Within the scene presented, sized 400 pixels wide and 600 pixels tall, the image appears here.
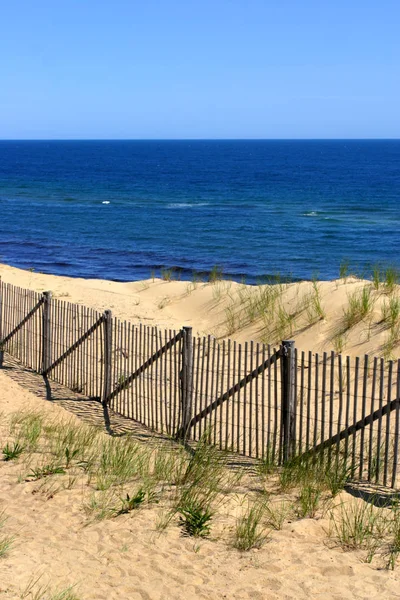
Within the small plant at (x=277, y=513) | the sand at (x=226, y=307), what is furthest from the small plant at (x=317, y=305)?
the small plant at (x=277, y=513)

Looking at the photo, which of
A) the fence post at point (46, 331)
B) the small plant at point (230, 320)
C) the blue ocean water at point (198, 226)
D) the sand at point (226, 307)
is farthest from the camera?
the blue ocean water at point (198, 226)

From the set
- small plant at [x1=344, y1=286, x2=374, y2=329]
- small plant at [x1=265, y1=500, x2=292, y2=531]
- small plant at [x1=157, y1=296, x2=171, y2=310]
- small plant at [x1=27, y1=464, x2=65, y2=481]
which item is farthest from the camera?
small plant at [x1=157, y1=296, x2=171, y2=310]

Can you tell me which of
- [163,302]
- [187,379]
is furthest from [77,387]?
[163,302]

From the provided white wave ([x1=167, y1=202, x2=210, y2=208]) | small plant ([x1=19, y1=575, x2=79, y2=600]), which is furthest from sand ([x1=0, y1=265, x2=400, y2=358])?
white wave ([x1=167, y1=202, x2=210, y2=208])

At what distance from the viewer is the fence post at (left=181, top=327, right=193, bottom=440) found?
10.1 metres

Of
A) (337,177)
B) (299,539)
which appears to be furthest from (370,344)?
(337,177)

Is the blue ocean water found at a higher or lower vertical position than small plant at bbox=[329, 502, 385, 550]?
higher

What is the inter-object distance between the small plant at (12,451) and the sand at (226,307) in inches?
259

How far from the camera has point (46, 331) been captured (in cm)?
1309

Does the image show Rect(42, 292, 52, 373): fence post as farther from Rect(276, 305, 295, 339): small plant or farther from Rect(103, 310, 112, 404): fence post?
Rect(276, 305, 295, 339): small plant

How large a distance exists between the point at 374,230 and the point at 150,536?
35909 millimetres

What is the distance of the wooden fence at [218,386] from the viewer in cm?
849

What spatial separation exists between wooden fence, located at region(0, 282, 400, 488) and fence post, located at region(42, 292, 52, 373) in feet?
0.06

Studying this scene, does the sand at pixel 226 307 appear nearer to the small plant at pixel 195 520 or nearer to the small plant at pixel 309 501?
the small plant at pixel 309 501
